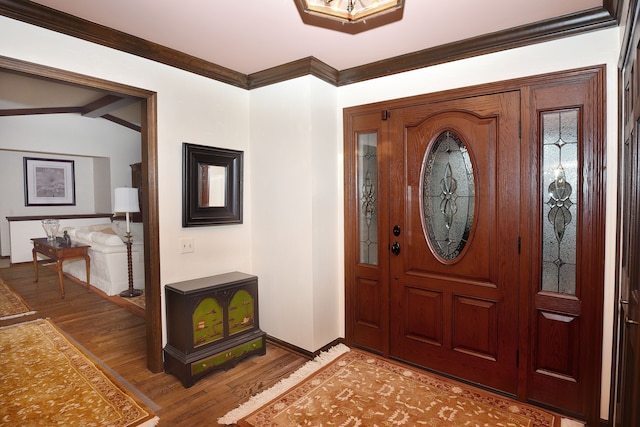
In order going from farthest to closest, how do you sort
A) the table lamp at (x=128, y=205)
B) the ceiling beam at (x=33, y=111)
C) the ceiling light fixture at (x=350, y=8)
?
the ceiling beam at (x=33, y=111) < the table lamp at (x=128, y=205) < the ceiling light fixture at (x=350, y=8)

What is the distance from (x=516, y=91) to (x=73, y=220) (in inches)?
341

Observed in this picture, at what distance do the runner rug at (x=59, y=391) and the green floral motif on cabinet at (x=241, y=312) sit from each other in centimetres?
85

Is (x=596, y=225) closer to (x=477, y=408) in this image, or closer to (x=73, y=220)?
(x=477, y=408)

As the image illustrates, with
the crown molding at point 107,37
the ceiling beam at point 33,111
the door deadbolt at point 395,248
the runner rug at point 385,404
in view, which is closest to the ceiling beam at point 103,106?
the ceiling beam at point 33,111

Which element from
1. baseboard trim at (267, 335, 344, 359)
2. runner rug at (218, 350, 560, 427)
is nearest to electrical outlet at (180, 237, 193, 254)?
baseboard trim at (267, 335, 344, 359)

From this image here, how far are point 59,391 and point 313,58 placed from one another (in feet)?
10.2

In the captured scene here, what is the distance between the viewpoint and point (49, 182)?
772cm

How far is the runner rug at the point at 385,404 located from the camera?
7.23ft

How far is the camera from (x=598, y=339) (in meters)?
2.17

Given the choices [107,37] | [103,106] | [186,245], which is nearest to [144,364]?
[186,245]

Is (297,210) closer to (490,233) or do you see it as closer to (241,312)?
(241,312)

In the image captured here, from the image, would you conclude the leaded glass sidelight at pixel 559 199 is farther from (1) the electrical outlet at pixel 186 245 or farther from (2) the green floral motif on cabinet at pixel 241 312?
(1) the electrical outlet at pixel 186 245

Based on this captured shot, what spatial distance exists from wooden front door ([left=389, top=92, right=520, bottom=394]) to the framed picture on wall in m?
7.98

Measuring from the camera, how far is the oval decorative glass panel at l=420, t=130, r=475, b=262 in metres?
2.64
